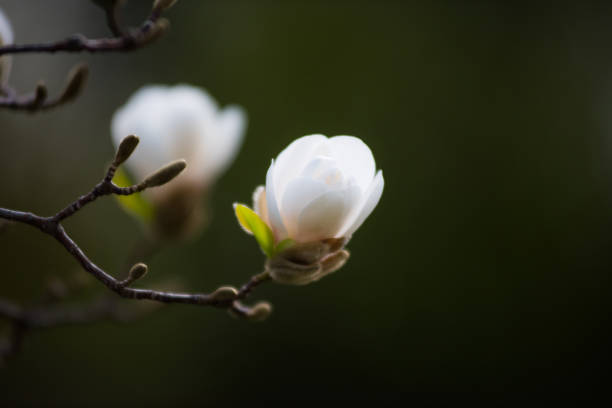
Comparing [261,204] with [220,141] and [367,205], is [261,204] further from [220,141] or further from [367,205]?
[220,141]

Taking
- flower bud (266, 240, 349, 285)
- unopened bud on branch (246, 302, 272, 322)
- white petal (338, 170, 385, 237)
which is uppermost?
white petal (338, 170, 385, 237)

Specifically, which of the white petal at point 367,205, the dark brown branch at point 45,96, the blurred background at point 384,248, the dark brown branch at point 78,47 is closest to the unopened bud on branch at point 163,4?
the dark brown branch at point 78,47

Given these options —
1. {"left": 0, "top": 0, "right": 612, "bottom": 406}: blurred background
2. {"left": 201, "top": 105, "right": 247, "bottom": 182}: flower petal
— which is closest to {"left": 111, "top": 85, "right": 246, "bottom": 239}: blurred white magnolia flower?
{"left": 201, "top": 105, "right": 247, "bottom": 182}: flower petal

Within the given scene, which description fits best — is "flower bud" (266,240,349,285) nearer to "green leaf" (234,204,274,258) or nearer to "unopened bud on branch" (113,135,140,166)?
"green leaf" (234,204,274,258)

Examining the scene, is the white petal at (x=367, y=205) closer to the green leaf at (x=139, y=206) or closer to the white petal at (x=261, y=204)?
the white petal at (x=261, y=204)

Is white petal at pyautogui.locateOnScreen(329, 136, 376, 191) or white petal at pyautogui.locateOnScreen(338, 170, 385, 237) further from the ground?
white petal at pyautogui.locateOnScreen(329, 136, 376, 191)

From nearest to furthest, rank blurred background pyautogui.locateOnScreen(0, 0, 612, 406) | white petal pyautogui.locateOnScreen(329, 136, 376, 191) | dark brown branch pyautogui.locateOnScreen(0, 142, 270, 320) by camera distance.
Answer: dark brown branch pyautogui.locateOnScreen(0, 142, 270, 320)
white petal pyautogui.locateOnScreen(329, 136, 376, 191)
blurred background pyautogui.locateOnScreen(0, 0, 612, 406)
